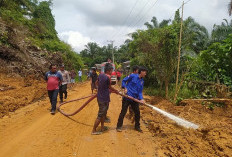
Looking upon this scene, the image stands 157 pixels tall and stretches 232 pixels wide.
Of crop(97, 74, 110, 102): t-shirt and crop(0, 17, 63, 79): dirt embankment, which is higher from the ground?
crop(0, 17, 63, 79): dirt embankment

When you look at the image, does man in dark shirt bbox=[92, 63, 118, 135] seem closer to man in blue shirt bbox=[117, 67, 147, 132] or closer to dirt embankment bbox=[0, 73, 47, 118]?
man in blue shirt bbox=[117, 67, 147, 132]

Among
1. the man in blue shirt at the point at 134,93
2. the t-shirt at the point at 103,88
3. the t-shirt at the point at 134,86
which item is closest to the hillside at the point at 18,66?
the t-shirt at the point at 103,88

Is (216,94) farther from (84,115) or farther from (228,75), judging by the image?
(84,115)

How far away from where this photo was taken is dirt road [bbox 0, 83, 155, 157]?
409 cm

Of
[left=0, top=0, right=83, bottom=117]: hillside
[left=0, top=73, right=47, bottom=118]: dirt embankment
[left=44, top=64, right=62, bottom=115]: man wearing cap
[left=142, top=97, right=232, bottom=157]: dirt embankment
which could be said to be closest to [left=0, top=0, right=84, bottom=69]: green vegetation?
[left=0, top=0, right=83, bottom=117]: hillside

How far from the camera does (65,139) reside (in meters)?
4.77

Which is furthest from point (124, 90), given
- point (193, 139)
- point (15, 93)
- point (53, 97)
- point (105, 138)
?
point (15, 93)

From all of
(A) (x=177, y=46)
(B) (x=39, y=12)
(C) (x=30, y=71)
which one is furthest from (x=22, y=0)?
(A) (x=177, y=46)

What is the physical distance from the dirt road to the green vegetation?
9447mm

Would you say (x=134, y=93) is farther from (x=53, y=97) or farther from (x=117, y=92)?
(x=53, y=97)

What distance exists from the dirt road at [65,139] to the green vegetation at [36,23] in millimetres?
9447

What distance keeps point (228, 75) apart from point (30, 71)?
1224 cm

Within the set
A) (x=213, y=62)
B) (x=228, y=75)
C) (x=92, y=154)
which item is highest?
(x=213, y=62)

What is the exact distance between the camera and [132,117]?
688cm
